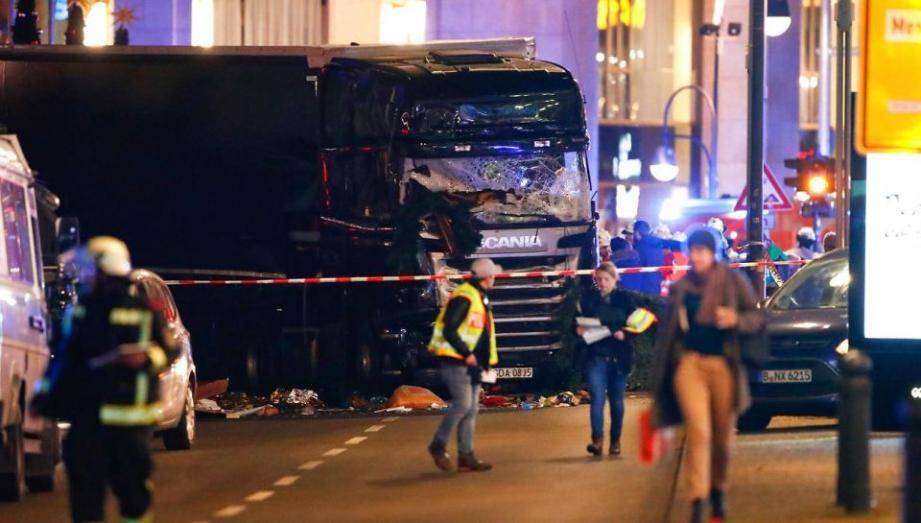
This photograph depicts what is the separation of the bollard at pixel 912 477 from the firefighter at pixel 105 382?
3809 millimetres

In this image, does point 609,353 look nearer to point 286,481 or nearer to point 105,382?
point 286,481

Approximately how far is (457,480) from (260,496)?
67.2 inches

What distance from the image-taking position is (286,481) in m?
15.7

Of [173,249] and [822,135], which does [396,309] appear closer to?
[173,249]

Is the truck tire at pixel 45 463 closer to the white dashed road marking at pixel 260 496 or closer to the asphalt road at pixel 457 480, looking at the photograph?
the asphalt road at pixel 457 480

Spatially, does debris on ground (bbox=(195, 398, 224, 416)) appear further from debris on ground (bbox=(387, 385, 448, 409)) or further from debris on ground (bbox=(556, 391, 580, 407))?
debris on ground (bbox=(556, 391, 580, 407))

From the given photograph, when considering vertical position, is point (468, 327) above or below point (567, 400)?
above

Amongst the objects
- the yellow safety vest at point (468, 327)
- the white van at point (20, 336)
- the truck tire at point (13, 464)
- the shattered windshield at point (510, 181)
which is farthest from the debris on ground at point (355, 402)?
the truck tire at point (13, 464)

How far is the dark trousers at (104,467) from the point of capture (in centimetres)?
1017

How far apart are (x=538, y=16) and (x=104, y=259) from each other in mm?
32285

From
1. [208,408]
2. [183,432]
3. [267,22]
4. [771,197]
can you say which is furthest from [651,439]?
[267,22]

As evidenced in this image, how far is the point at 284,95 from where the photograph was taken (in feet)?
79.6

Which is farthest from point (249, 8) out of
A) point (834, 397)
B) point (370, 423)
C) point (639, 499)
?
point (639, 499)

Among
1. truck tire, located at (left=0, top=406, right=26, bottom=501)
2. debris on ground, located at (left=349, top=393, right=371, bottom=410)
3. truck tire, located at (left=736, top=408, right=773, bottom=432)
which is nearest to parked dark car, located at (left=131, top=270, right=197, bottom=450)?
truck tire, located at (left=0, top=406, right=26, bottom=501)
